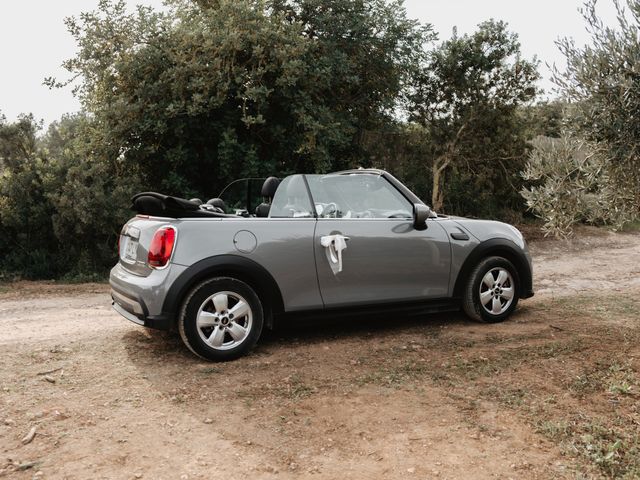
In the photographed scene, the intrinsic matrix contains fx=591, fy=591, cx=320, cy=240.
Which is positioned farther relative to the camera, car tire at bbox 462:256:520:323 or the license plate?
car tire at bbox 462:256:520:323

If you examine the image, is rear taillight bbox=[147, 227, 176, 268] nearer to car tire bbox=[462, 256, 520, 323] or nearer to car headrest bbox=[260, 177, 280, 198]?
car headrest bbox=[260, 177, 280, 198]

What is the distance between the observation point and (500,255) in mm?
6160

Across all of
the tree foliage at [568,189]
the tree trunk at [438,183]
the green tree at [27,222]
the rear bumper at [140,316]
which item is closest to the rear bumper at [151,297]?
the rear bumper at [140,316]

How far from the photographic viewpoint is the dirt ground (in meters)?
3.21

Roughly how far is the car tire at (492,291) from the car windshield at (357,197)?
972 mm

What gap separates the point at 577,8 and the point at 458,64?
9.75m

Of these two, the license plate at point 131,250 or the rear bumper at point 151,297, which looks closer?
the rear bumper at point 151,297

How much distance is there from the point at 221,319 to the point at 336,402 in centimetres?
126

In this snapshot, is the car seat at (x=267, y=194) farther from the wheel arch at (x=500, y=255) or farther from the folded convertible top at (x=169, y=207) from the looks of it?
the wheel arch at (x=500, y=255)

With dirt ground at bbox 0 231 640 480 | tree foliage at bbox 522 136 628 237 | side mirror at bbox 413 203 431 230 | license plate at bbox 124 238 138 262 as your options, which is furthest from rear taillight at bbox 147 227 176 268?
tree foliage at bbox 522 136 628 237

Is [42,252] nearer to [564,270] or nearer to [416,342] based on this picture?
[416,342]

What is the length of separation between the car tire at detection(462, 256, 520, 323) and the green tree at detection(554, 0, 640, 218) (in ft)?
4.25

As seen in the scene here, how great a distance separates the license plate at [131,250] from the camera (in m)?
5.00

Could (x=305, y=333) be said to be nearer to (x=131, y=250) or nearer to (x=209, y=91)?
(x=131, y=250)
